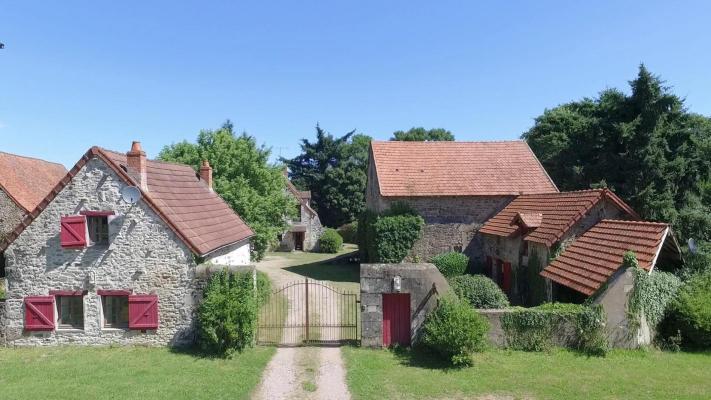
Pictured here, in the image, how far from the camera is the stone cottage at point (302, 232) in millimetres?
43281

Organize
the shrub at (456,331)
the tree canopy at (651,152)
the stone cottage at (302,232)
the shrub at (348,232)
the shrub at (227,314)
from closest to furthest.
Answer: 1. the shrub at (456,331)
2. the shrub at (227,314)
3. the tree canopy at (651,152)
4. the stone cottage at (302,232)
5. the shrub at (348,232)

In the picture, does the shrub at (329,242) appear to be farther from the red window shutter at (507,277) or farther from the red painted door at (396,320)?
the red painted door at (396,320)

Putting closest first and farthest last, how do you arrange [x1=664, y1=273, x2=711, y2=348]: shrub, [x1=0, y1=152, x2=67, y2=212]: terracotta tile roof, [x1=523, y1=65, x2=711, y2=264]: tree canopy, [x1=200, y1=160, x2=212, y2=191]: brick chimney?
[x1=664, y1=273, x2=711, y2=348]: shrub, [x1=200, y1=160, x2=212, y2=191]: brick chimney, [x1=0, y1=152, x2=67, y2=212]: terracotta tile roof, [x1=523, y1=65, x2=711, y2=264]: tree canopy

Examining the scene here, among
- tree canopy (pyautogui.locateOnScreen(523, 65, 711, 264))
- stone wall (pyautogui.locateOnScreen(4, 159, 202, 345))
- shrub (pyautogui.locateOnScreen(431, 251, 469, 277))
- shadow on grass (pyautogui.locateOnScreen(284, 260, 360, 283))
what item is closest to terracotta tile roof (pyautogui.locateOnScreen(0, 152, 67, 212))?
stone wall (pyautogui.locateOnScreen(4, 159, 202, 345))

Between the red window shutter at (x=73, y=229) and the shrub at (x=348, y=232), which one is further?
the shrub at (x=348, y=232)

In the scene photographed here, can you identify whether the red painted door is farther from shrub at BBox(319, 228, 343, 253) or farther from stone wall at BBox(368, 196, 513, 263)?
shrub at BBox(319, 228, 343, 253)

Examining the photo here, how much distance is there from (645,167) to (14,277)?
31881 mm

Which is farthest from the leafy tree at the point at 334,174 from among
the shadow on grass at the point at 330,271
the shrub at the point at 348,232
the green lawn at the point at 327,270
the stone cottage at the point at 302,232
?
the shadow on grass at the point at 330,271

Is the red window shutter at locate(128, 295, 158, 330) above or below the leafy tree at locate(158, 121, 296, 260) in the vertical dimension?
below

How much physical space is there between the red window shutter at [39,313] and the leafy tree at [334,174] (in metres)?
38.3

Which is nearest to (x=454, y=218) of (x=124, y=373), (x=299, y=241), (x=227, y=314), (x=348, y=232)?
(x=227, y=314)

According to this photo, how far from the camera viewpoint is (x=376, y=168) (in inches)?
1049

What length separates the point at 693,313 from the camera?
42.9ft

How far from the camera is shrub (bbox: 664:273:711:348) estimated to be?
13078 millimetres
